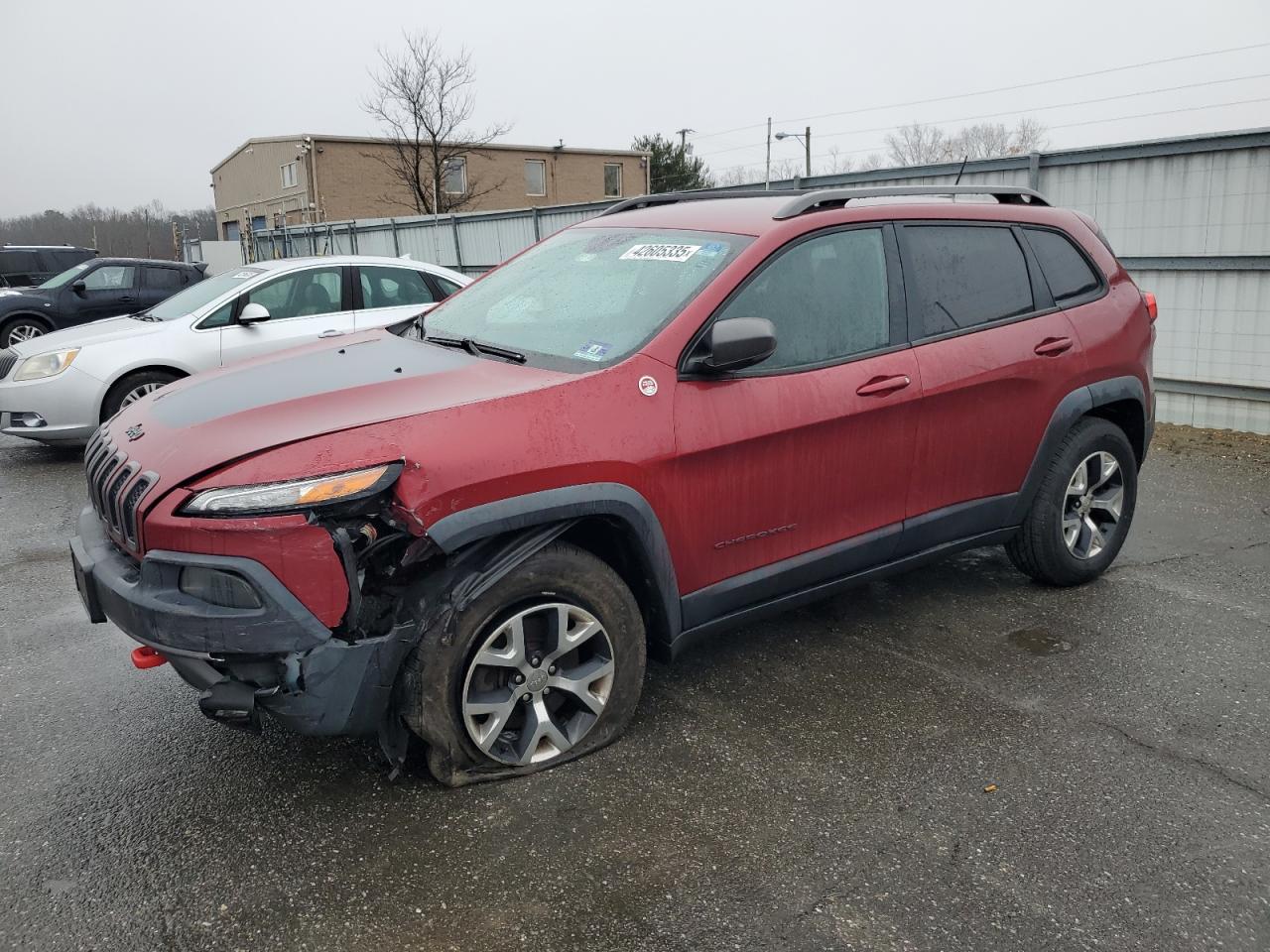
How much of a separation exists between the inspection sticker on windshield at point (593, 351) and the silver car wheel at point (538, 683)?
33.0 inches

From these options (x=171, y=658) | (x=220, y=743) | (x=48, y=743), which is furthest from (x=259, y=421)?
(x=48, y=743)

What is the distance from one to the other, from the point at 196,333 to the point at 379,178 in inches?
1303

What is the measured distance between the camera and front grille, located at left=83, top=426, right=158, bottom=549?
2783 mm

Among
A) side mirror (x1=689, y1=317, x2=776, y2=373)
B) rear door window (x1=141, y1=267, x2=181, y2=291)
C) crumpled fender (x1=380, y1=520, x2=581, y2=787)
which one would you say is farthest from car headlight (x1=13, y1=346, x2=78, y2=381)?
side mirror (x1=689, y1=317, x2=776, y2=373)

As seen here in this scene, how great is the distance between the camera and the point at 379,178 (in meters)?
38.4

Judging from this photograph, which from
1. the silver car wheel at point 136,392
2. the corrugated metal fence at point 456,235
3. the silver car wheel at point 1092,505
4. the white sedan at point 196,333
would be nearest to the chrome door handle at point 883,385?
the silver car wheel at point 1092,505

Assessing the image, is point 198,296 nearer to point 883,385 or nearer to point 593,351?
point 593,351

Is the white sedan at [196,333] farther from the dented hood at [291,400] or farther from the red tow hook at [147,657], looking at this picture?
the red tow hook at [147,657]

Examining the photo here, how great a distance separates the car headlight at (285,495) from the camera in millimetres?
2591

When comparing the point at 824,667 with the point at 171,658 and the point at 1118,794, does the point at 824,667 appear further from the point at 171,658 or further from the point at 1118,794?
the point at 171,658

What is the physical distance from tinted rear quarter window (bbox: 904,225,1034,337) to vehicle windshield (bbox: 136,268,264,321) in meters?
6.16

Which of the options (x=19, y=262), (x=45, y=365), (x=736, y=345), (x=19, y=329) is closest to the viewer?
(x=736, y=345)

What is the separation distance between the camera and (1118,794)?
2998 millimetres

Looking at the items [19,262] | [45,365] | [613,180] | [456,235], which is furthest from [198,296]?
[613,180]
